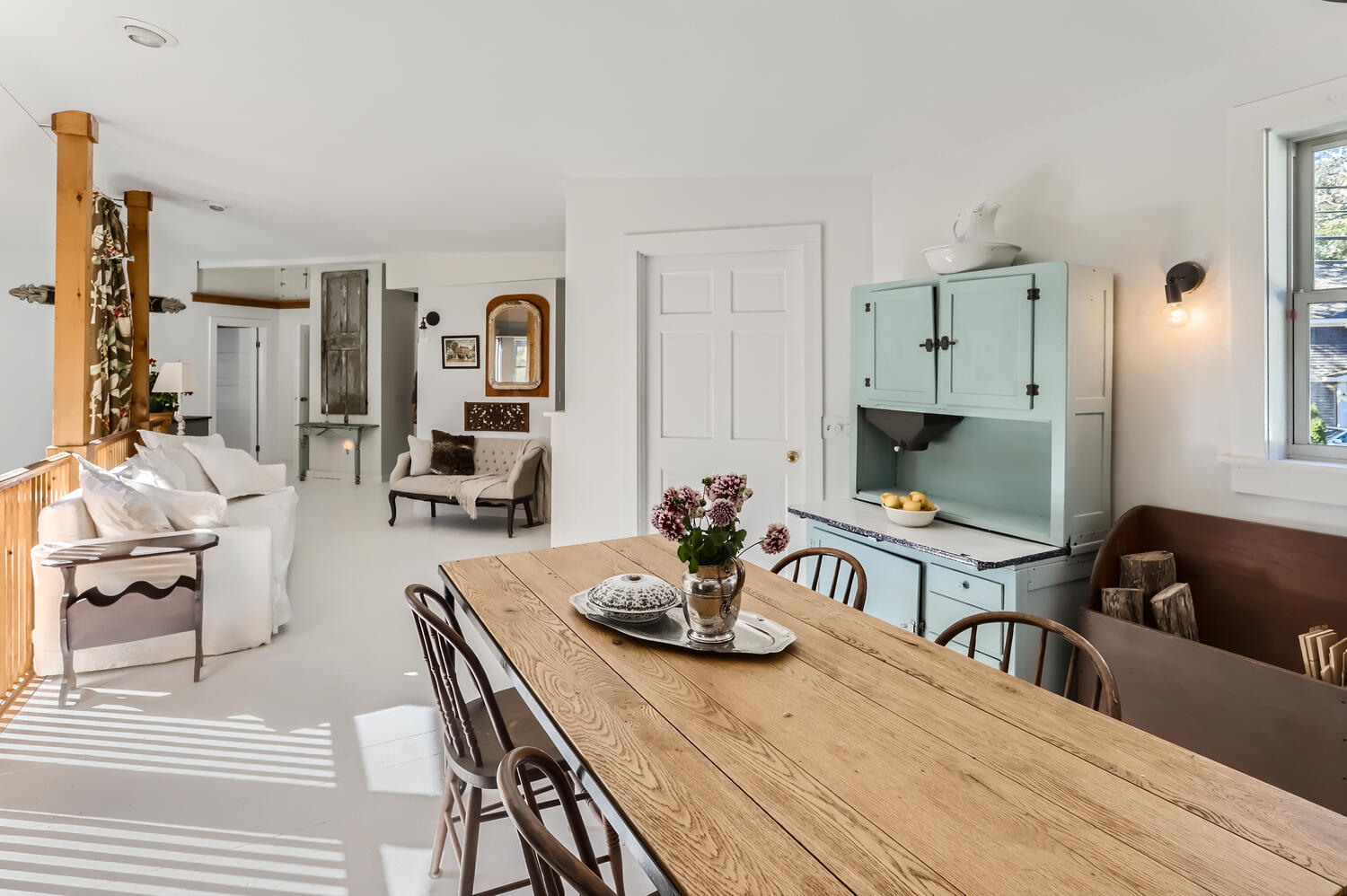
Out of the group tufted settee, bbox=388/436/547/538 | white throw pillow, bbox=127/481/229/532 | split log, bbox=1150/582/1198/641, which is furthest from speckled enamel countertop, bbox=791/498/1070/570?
tufted settee, bbox=388/436/547/538

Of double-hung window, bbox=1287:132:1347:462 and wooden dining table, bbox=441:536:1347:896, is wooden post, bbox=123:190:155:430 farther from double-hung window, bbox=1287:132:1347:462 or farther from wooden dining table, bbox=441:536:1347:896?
double-hung window, bbox=1287:132:1347:462

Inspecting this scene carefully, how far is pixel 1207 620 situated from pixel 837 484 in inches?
72.2

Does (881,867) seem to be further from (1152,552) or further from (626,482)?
(626,482)

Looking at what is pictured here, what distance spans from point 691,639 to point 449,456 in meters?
5.98

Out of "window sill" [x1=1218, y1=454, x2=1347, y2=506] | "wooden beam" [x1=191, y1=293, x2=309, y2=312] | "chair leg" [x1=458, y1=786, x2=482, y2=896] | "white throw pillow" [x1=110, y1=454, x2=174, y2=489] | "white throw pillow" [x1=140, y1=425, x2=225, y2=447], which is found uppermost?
"wooden beam" [x1=191, y1=293, x2=309, y2=312]

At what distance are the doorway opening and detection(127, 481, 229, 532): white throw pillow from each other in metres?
7.07

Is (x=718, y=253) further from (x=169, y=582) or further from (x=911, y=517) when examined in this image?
(x=169, y=582)

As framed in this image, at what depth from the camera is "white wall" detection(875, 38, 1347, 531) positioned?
8.63ft

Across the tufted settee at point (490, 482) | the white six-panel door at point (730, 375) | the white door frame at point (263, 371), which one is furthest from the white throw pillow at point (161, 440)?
the white door frame at point (263, 371)

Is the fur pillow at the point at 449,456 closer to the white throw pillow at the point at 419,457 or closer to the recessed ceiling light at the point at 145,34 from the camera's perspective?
the white throw pillow at the point at 419,457

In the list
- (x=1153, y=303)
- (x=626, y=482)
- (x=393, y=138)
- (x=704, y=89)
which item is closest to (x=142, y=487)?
(x=393, y=138)

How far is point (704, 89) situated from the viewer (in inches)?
121

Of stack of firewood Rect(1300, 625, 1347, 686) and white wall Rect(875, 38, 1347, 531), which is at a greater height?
white wall Rect(875, 38, 1347, 531)

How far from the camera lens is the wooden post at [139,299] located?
5.41 metres
